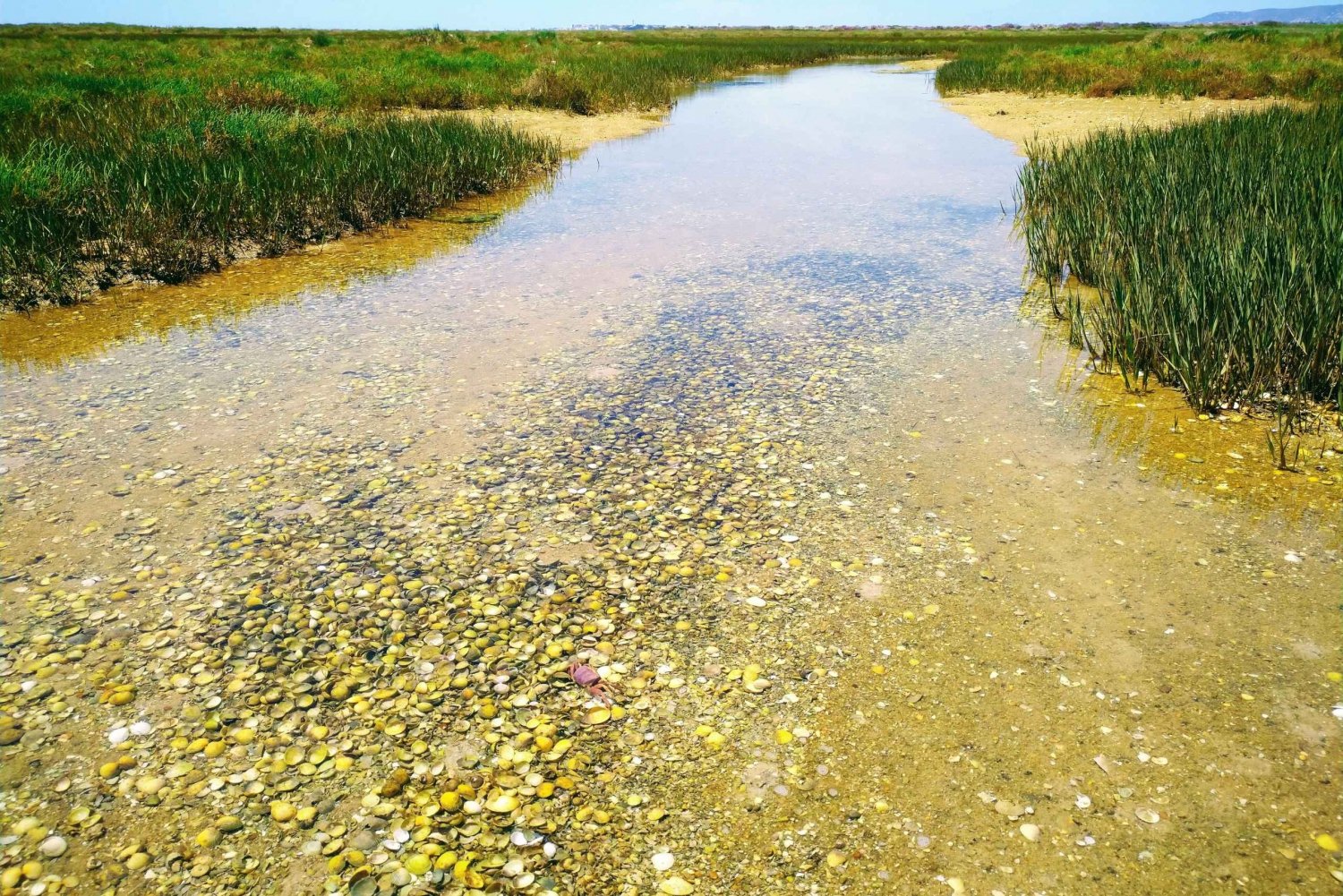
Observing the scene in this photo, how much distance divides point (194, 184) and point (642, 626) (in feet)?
36.6

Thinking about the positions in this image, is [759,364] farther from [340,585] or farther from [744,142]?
[744,142]

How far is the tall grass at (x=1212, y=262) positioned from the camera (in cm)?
680

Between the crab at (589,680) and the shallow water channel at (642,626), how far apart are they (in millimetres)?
59

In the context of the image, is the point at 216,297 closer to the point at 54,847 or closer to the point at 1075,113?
the point at 54,847

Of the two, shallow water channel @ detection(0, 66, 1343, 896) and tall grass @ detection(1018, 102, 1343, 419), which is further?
tall grass @ detection(1018, 102, 1343, 419)

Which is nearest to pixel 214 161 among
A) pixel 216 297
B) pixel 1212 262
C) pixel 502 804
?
pixel 216 297

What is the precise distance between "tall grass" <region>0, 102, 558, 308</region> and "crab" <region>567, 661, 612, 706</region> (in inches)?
382

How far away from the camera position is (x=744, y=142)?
23.5 meters

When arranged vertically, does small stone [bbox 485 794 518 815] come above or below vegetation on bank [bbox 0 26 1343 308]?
below

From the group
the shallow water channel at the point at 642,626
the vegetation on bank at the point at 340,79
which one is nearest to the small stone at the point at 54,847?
the shallow water channel at the point at 642,626

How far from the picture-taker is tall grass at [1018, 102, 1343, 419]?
6801mm

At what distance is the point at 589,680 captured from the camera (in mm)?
4227

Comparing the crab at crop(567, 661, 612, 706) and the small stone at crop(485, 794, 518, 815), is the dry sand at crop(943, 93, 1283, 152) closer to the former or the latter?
the crab at crop(567, 661, 612, 706)

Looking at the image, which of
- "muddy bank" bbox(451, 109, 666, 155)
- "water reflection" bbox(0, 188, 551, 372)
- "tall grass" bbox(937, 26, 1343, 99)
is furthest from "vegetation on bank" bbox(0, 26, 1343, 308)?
"muddy bank" bbox(451, 109, 666, 155)
